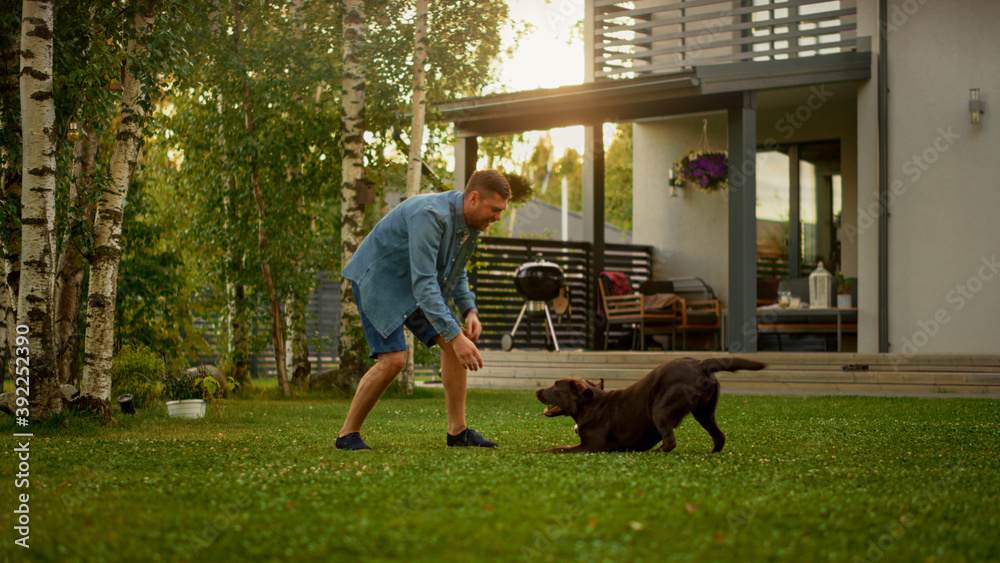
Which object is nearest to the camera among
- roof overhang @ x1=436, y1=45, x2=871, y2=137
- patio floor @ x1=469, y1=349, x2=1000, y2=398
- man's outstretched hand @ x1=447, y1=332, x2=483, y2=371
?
man's outstretched hand @ x1=447, y1=332, x2=483, y2=371

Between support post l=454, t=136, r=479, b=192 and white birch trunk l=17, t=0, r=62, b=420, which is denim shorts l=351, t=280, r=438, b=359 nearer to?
white birch trunk l=17, t=0, r=62, b=420

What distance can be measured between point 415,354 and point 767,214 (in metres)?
7.54

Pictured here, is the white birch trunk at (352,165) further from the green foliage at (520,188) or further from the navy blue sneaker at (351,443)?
the navy blue sneaker at (351,443)

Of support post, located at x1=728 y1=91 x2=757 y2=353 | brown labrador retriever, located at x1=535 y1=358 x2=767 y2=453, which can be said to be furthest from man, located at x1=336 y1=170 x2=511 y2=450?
support post, located at x1=728 y1=91 x2=757 y2=353

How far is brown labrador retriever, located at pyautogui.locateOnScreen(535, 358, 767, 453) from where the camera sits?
13.8 feet

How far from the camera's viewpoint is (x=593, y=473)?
11.4 ft

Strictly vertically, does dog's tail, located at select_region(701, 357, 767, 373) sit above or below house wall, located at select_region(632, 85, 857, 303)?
below

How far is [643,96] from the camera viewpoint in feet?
40.2

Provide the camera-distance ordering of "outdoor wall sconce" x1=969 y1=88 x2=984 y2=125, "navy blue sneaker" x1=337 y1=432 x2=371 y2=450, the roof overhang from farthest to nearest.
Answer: the roof overhang
"outdoor wall sconce" x1=969 y1=88 x2=984 y2=125
"navy blue sneaker" x1=337 y1=432 x2=371 y2=450

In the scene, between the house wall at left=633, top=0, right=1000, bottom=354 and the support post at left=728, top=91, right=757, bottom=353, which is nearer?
the house wall at left=633, top=0, right=1000, bottom=354

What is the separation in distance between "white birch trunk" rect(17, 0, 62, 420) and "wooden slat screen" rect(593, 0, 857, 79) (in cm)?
833

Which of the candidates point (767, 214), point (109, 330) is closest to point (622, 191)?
point (767, 214)

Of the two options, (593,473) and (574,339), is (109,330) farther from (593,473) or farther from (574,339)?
(574,339)

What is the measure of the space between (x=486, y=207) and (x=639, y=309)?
28.2ft
